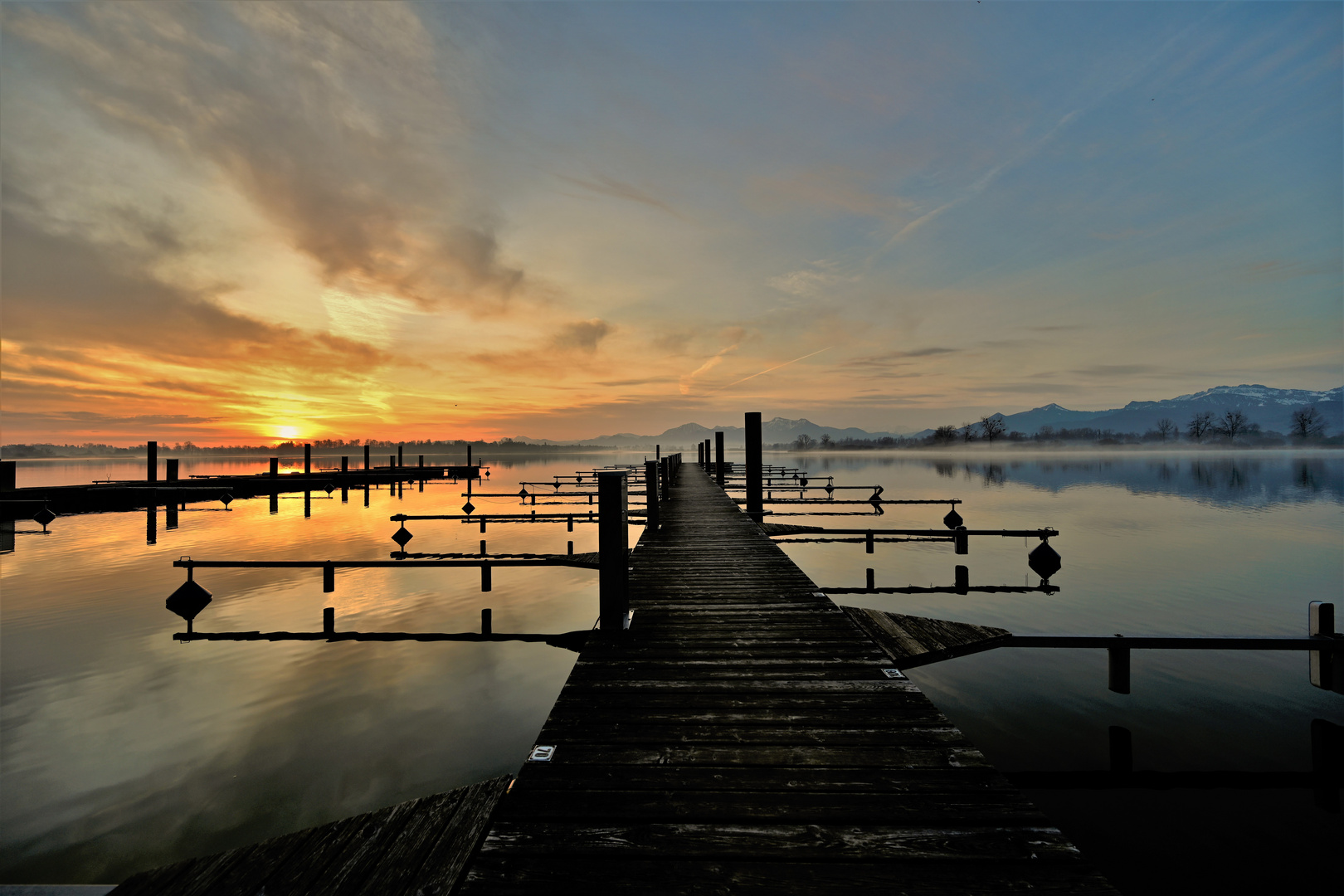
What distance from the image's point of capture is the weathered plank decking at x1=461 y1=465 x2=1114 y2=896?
2.56 meters

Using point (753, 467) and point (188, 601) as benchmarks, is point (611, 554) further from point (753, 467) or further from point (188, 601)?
point (753, 467)

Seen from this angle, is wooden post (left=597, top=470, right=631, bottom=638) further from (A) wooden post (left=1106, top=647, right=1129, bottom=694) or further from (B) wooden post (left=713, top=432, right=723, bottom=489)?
(B) wooden post (left=713, top=432, right=723, bottom=489)

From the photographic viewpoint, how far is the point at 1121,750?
7.99 metres

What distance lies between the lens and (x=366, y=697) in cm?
994

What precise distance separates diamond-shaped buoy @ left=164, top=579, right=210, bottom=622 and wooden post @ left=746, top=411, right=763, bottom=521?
499 inches

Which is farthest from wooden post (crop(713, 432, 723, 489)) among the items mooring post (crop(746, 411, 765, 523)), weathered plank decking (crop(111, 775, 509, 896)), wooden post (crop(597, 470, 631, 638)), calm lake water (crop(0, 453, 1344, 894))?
weathered plank decking (crop(111, 775, 509, 896))

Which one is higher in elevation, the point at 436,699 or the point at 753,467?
the point at 753,467

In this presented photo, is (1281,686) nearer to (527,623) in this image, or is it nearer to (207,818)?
(527,623)

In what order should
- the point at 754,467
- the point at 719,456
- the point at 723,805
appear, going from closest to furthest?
the point at 723,805 → the point at 754,467 → the point at 719,456

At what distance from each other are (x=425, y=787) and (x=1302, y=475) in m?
116

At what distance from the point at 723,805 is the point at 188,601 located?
40.3 feet

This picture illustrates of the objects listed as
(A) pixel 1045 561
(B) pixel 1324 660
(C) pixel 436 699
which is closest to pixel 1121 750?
(B) pixel 1324 660

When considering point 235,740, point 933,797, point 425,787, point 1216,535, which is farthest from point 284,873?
point 1216,535

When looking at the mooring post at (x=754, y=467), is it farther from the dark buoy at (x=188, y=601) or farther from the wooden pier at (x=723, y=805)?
the dark buoy at (x=188, y=601)
